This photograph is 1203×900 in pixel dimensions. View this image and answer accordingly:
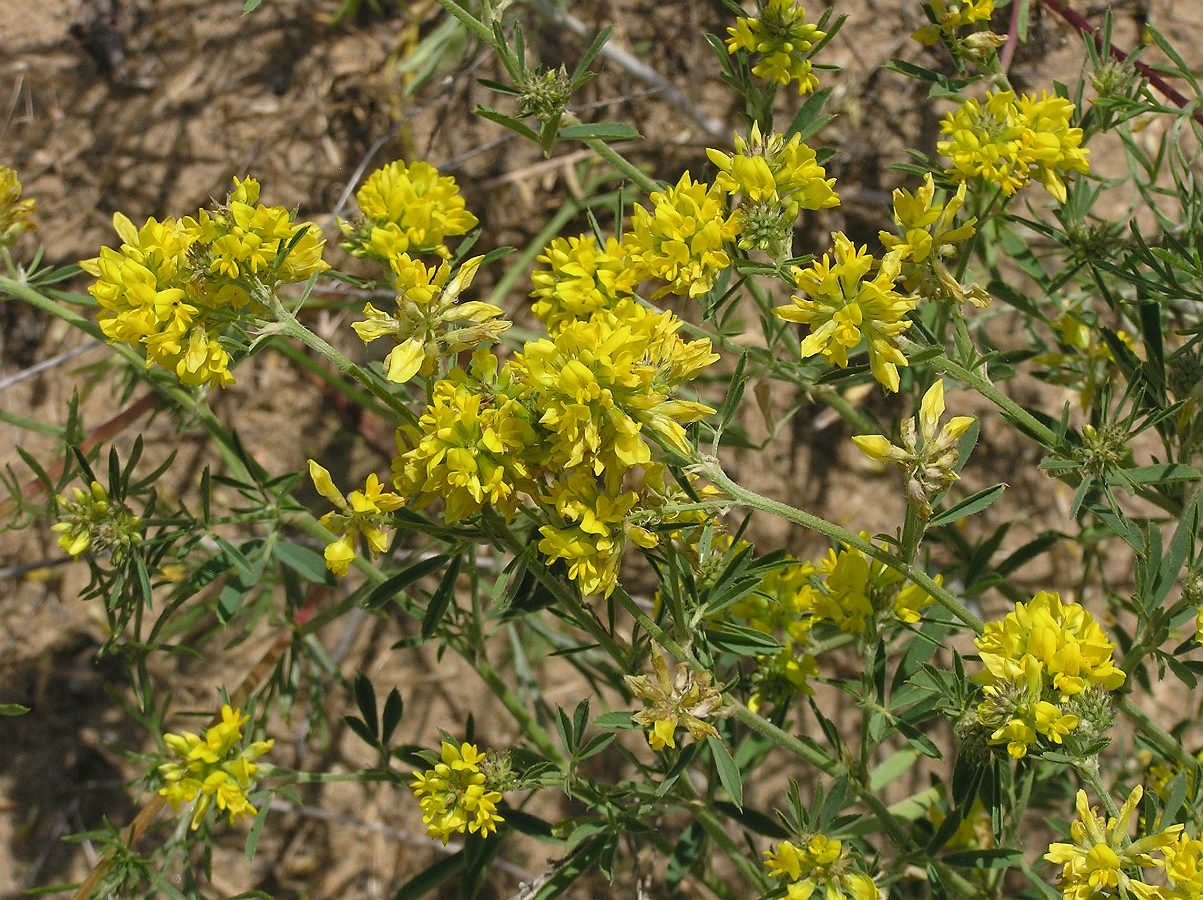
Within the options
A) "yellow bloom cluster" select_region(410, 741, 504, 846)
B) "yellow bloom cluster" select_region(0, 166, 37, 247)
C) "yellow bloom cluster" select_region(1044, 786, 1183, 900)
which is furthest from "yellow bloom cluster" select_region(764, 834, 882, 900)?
"yellow bloom cluster" select_region(0, 166, 37, 247)

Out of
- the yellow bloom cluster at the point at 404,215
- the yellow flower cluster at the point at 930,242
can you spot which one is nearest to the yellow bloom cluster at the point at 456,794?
the yellow bloom cluster at the point at 404,215

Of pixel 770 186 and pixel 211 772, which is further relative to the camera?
pixel 211 772

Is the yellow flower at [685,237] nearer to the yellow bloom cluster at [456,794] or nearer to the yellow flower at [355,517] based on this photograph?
the yellow flower at [355,517]

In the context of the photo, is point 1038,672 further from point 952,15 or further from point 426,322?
point 952,15

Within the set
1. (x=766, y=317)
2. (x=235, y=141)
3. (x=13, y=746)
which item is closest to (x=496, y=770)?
(x=766, y=317)

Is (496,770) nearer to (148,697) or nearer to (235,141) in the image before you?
(148,697)

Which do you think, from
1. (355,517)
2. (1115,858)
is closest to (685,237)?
(355,517)
